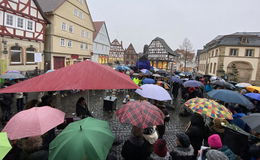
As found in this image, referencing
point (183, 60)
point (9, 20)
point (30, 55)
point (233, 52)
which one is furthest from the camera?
point (183, 60)

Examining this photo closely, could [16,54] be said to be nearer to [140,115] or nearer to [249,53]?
[140,115]

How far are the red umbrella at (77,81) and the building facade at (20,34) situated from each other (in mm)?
14353

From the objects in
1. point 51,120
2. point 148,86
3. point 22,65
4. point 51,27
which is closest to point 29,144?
point 51,120

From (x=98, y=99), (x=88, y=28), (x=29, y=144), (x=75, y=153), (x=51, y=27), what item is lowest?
(x=98, y=99)

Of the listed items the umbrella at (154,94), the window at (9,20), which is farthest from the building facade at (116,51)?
the umbrella at (154,94)

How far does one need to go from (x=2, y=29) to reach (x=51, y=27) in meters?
7.51

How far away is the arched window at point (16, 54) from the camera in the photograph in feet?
52.6

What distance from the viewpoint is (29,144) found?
2.66 m

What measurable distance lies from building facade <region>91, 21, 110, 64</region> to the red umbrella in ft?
110

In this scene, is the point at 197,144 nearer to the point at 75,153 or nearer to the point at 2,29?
the point at 75,153

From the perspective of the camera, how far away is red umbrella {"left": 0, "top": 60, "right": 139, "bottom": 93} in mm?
2961

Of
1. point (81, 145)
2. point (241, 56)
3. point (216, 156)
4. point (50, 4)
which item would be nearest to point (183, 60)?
point (241, 56)

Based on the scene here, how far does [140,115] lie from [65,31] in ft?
81.0

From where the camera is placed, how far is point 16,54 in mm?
16484
